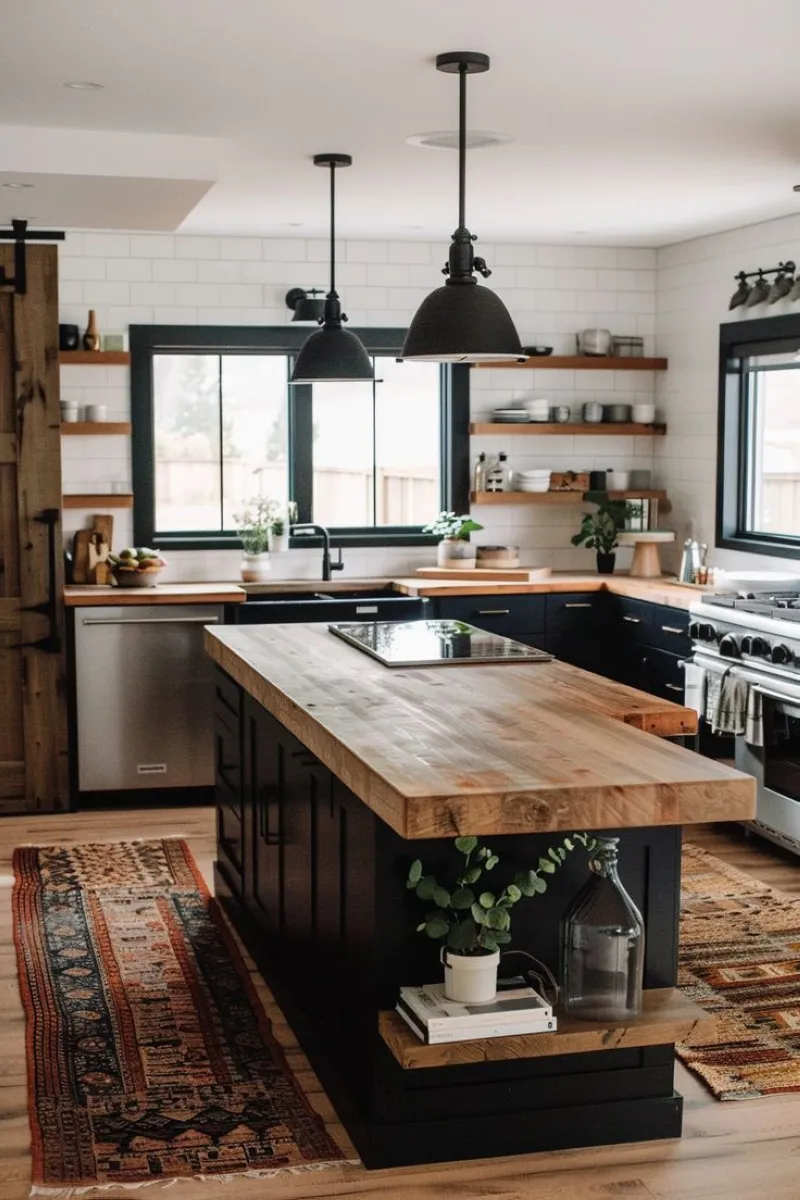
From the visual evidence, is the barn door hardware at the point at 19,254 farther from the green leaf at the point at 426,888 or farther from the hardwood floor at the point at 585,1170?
the green leaf at the point at 426,888

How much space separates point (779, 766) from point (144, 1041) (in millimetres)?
2912

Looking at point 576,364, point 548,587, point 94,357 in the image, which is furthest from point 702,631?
point 94,357

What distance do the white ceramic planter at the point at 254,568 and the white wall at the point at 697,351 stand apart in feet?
Result: 7.55

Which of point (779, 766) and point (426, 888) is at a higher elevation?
point (426, 888)

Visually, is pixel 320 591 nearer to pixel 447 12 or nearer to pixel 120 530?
pixel 120 530

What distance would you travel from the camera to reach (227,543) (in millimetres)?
7824

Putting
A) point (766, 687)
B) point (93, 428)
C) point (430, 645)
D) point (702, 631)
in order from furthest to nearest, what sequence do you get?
point (93, 428), point (702, 631), point (766, 687), point (430, 645)

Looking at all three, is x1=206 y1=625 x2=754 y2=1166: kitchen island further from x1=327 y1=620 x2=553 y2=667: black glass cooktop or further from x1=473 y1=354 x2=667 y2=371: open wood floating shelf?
x1=473 y1=354 x2=667 y2=371: open wood floating shelf

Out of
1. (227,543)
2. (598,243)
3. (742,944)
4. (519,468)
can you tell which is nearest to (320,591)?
(227,543)

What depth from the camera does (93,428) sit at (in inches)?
293

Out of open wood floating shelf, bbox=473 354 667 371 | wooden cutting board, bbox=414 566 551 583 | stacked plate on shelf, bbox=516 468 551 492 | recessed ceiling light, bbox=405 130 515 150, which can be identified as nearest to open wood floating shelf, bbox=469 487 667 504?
stacked plate on shelf, bbox=516 468 551 492

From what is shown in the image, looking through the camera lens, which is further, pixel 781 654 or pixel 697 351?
pixel 697 351

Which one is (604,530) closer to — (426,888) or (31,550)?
(31,550)

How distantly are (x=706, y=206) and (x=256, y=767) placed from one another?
11.6 ft
